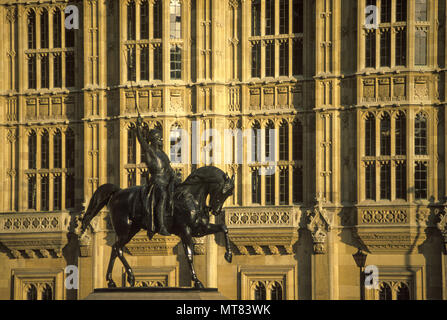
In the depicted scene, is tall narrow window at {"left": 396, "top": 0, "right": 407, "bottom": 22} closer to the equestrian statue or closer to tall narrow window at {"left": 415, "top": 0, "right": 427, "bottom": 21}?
tall narrow window at {"left": 415, "top": 0, "right": 427, "bottom": 21}

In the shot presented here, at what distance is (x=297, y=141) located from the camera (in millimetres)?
56062

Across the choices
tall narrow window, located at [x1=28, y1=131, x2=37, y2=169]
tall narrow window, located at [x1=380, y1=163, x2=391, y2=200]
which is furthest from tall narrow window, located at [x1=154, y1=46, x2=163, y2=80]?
tall narrow window, located at [x1=380, y1=163, x2=391, y2=200]

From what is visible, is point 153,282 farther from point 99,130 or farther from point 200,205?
point 200,205

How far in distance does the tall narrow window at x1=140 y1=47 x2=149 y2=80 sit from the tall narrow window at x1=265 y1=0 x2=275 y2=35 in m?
4.84

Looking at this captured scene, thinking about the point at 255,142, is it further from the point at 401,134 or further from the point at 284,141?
the point at 401,134

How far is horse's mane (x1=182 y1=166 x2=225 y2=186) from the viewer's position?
1531 inches

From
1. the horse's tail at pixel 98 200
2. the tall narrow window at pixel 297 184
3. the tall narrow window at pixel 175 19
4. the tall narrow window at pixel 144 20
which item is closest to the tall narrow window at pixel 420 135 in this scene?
the tall narrow window at pixel 297 184

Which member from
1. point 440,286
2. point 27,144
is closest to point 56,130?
point 27,144

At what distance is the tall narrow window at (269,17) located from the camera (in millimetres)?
56750

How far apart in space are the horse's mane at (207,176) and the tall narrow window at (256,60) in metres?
18.0

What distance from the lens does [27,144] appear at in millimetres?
59094

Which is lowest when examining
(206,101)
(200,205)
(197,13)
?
(200,205)

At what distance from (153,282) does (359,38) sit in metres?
12.4
